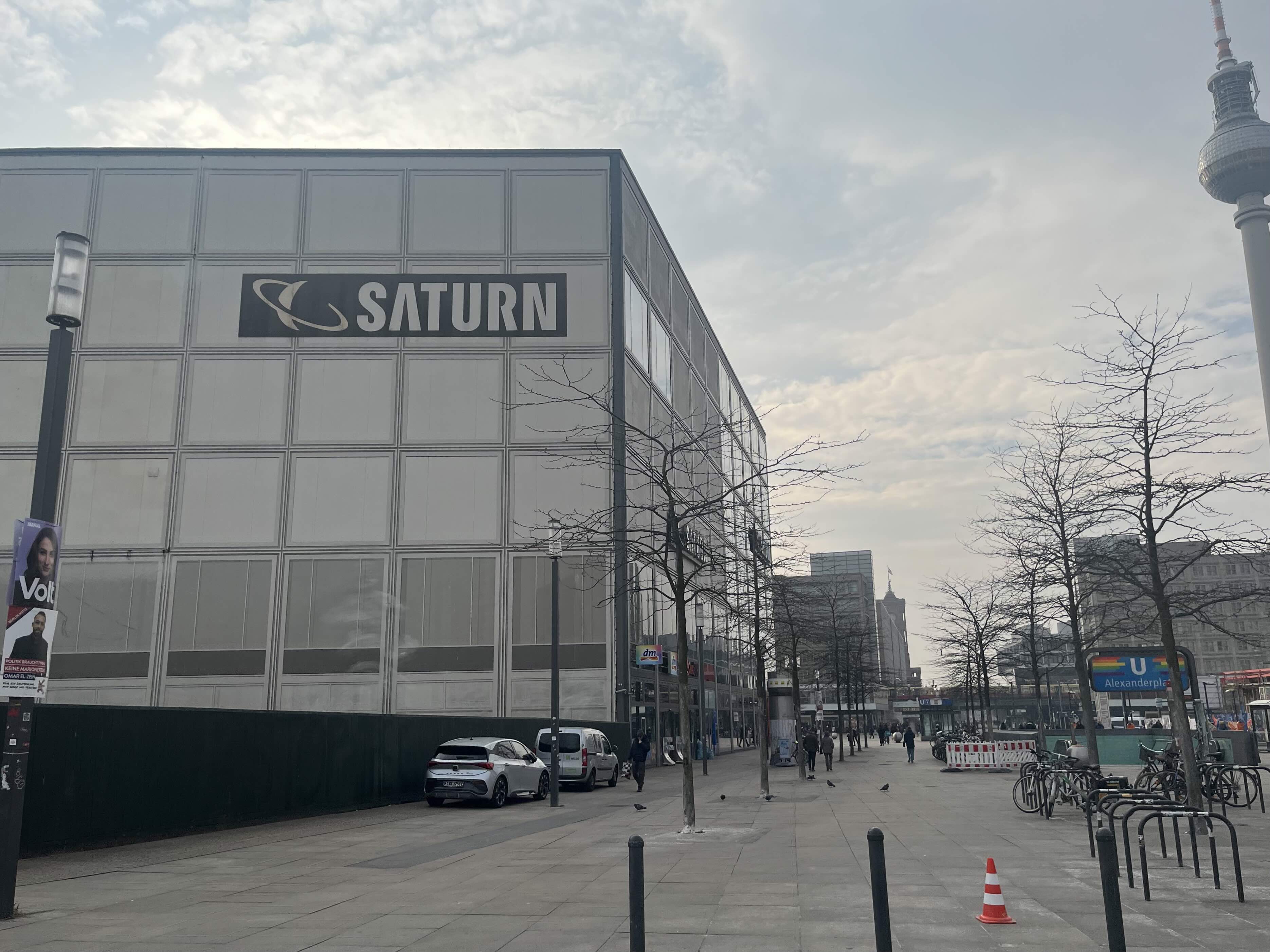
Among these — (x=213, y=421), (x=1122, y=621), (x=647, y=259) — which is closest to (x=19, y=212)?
(x=213, y=421)

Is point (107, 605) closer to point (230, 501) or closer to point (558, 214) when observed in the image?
point (230, 501)

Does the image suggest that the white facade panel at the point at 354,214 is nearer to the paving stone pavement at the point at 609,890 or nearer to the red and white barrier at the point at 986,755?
the paving stone pavement at the point at 609,890

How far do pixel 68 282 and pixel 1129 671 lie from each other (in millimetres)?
27769

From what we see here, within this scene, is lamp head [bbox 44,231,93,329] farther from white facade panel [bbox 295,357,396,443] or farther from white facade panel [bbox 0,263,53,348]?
white facade panel [bbox 0,263,53,348]

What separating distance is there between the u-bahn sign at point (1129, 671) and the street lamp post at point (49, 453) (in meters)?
24.9

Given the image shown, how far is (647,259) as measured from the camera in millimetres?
48156

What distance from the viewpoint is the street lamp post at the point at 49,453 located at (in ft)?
28.5

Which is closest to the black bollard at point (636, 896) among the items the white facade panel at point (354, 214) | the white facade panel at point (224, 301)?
the white facade panel at point (224, 301)

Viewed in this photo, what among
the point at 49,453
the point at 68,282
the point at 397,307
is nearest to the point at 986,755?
the point at 397,307

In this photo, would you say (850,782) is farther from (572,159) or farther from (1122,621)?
(572,159)

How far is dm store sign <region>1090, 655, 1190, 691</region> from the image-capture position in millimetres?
27031

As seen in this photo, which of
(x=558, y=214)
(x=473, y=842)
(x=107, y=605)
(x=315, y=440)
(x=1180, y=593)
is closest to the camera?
(x=473, y=842)

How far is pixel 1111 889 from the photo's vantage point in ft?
19.4

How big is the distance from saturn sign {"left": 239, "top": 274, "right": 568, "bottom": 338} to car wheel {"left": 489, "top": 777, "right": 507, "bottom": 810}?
76.1 feet
